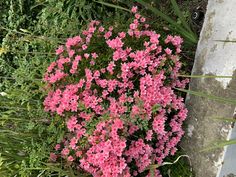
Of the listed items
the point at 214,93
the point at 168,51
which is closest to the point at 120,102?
the point at 168,51

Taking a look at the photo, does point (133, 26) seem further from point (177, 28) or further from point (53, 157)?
point (53, 157)

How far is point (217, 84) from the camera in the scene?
2314mm

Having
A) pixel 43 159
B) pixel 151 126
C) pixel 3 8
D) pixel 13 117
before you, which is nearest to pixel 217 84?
pixel 151 126

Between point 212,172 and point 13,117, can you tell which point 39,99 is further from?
point 212,172

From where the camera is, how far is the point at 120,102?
2314 millimetres

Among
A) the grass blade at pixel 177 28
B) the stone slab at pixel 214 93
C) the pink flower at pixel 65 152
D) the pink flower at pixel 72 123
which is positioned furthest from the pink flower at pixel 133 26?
the pink flower at pixel 65 152

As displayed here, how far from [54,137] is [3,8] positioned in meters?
1.73

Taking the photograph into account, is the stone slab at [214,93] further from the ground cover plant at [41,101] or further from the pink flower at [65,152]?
the pink flower at [65,152]

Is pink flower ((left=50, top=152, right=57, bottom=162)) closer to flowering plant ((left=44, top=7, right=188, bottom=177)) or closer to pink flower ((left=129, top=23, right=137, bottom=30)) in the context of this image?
flowering plant ((left=44, top=7, right=188, bottom=177))

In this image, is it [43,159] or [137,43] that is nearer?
[137,43]

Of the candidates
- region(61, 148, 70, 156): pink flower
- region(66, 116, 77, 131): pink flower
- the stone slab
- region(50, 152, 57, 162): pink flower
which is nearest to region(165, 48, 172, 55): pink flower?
the stone slab

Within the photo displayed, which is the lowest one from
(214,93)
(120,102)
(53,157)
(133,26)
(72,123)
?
(53,157)

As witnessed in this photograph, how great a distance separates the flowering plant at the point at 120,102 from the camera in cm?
229

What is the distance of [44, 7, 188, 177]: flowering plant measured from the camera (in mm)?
2291
